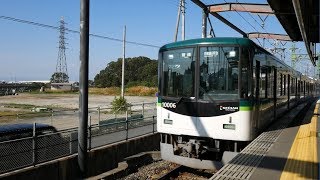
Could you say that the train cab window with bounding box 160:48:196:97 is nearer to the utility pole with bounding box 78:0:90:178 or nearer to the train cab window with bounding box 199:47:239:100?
the train cab window with bounding box 199:47:239:100

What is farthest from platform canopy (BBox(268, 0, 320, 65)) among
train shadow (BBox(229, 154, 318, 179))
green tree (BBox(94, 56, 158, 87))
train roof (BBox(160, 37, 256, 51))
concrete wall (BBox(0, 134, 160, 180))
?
green tree (BBox(94, 56, 158, 87))

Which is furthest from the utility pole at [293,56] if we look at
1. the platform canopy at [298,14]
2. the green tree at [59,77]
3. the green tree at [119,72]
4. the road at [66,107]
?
the green tree at [59,77]

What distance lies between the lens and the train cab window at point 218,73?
10133 millimetres

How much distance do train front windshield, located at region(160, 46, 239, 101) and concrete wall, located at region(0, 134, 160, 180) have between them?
3.12 m

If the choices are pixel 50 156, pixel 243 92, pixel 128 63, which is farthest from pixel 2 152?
pixel 128 63

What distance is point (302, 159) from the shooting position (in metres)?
8.13

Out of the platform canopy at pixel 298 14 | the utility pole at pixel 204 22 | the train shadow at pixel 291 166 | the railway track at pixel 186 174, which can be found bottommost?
the railway track at pixel 186 174

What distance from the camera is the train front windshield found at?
10164 millimetres

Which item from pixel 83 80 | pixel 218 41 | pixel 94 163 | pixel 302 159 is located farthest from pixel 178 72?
pixel 302 159

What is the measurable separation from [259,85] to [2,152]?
6803 mm

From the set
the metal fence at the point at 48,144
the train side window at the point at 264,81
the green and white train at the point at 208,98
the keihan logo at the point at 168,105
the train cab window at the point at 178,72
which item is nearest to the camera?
the metal fence at the point at 48,144

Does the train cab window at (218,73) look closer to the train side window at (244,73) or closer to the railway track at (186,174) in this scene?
the train side window at (244,73)

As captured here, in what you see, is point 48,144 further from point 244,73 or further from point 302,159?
point 302,159

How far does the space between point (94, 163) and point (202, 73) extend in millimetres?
4478
